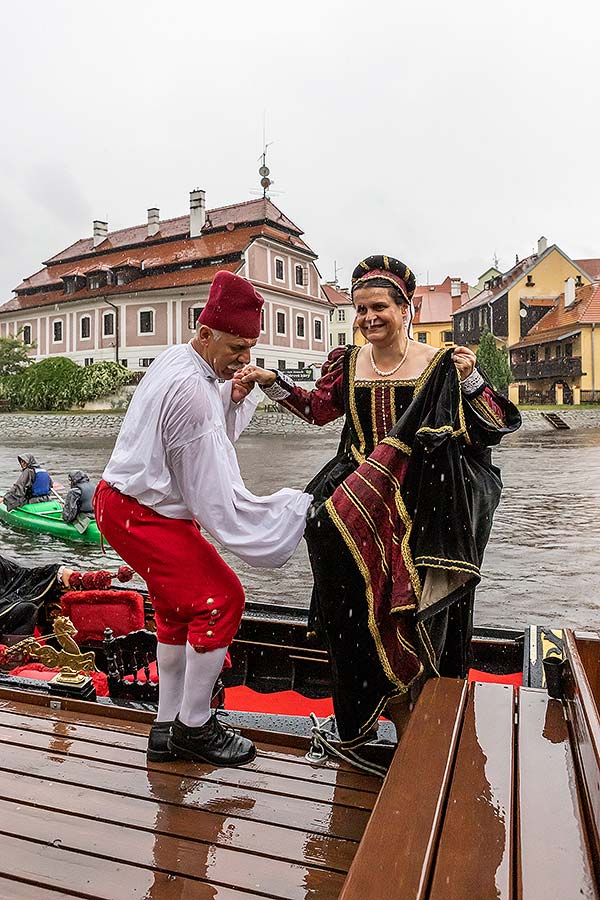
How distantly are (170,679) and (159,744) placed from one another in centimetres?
17

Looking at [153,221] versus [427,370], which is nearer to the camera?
→ [427,370]

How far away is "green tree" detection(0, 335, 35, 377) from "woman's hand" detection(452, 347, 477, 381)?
32908mm

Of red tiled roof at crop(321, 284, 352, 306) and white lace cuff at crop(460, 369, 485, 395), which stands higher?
red tiled roof at crop(321, 284, 352, 306)

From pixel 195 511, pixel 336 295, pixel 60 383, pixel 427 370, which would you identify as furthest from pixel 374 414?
pixel 336 295

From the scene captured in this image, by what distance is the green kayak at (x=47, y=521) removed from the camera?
32.3 ft

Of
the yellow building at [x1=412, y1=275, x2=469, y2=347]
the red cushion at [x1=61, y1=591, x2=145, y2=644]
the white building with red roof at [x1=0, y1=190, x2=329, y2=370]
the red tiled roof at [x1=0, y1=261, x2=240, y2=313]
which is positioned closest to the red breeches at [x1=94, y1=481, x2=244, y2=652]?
the red cushion at [x1=61, y1=591, x2=145, y2=644]

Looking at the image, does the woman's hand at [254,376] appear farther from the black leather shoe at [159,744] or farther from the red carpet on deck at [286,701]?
the red carpet on deck at [286,701]

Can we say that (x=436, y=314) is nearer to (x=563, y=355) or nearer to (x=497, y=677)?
(x=563, y=355)

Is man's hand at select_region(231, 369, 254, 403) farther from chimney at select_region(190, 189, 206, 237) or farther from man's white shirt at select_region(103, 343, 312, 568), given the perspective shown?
chimney at select_region(190, 189, 206, 237)

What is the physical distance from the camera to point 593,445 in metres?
23.8

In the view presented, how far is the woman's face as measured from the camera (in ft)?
7.36

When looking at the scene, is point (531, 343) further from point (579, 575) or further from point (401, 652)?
point (401, 652)

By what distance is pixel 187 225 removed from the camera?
3566 cm

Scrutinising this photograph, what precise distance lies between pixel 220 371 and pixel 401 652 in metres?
0.89
